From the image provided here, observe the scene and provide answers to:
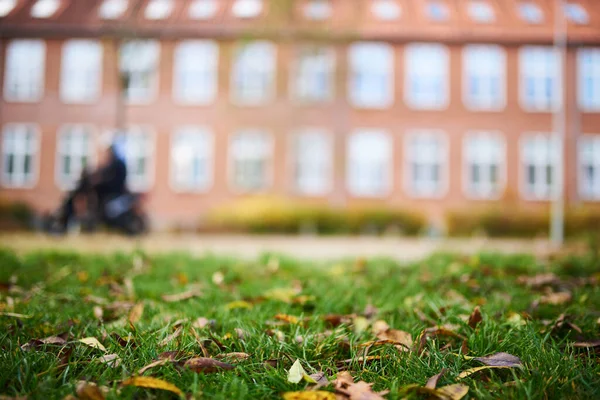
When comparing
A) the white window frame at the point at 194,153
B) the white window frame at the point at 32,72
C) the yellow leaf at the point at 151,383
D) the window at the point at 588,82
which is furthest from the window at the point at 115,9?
the window at the point at 588,82

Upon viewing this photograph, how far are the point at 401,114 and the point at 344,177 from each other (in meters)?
3.69

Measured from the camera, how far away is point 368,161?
21.7 meters

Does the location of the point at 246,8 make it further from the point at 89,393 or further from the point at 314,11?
the point at 89,393

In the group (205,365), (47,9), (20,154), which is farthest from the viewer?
(20,154)

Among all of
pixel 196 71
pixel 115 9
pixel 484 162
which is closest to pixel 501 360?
pixel 115 9

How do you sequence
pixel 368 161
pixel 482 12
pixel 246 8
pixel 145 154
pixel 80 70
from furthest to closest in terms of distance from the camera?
pixel 80 70, pixel 145 154, pixel 368 161, pixel 482 12, pixel 246 8

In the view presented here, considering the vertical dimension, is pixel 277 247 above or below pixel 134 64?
below

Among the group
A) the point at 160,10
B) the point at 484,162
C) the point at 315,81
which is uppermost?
the point at 160,10

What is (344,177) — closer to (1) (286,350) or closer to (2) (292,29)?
(2) (292,29)

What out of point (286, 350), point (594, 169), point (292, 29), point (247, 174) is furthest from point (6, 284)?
point (594, 169)

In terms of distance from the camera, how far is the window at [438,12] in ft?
71.6

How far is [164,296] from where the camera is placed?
3.04 metres

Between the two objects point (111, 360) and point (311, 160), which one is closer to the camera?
point (111, 360)

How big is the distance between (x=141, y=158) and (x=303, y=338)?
21253 millimetres
